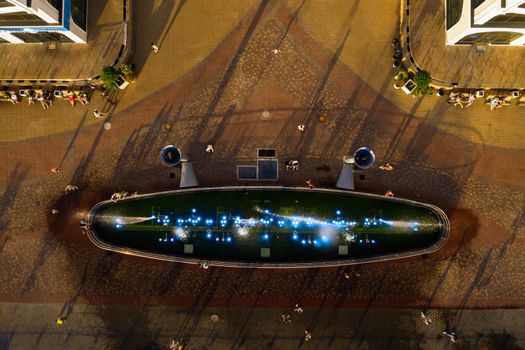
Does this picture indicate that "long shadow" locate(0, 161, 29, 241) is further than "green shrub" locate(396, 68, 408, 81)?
Yes

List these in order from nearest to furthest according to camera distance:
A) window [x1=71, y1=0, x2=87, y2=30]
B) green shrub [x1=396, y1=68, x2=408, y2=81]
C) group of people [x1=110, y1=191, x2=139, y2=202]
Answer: window [x1=71, y1=0, x2=87, y2=30], green shrub [x1=396, y1=68, x2=408, y2=81], group of people [x1=110, y1=191, x2=139, y2=202]

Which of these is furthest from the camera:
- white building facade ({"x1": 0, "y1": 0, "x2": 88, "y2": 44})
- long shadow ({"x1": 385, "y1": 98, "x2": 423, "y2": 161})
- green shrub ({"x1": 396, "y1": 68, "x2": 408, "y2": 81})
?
long shadow ({"x1": 385, "y1": 98, "x2": 423, "y2": 161})

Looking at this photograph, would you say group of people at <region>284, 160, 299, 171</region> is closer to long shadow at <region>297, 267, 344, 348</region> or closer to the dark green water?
the dark green water

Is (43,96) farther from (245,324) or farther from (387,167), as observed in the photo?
(387,167)

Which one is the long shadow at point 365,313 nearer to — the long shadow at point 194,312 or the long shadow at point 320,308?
the long shadow at point 320,308

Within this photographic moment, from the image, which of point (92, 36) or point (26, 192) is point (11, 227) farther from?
point (92, 36)

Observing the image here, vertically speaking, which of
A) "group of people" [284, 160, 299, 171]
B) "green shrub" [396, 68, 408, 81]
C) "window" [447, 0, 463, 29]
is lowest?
"group of people" [284, 160, 299, 171]

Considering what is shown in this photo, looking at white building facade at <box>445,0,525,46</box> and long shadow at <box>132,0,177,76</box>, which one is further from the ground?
white building facade at <box>445,0,525,46</box>

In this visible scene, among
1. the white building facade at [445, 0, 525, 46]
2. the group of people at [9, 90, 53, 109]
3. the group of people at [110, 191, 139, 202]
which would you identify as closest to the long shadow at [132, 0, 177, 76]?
the group of people at [9, 90, 53, 109]
